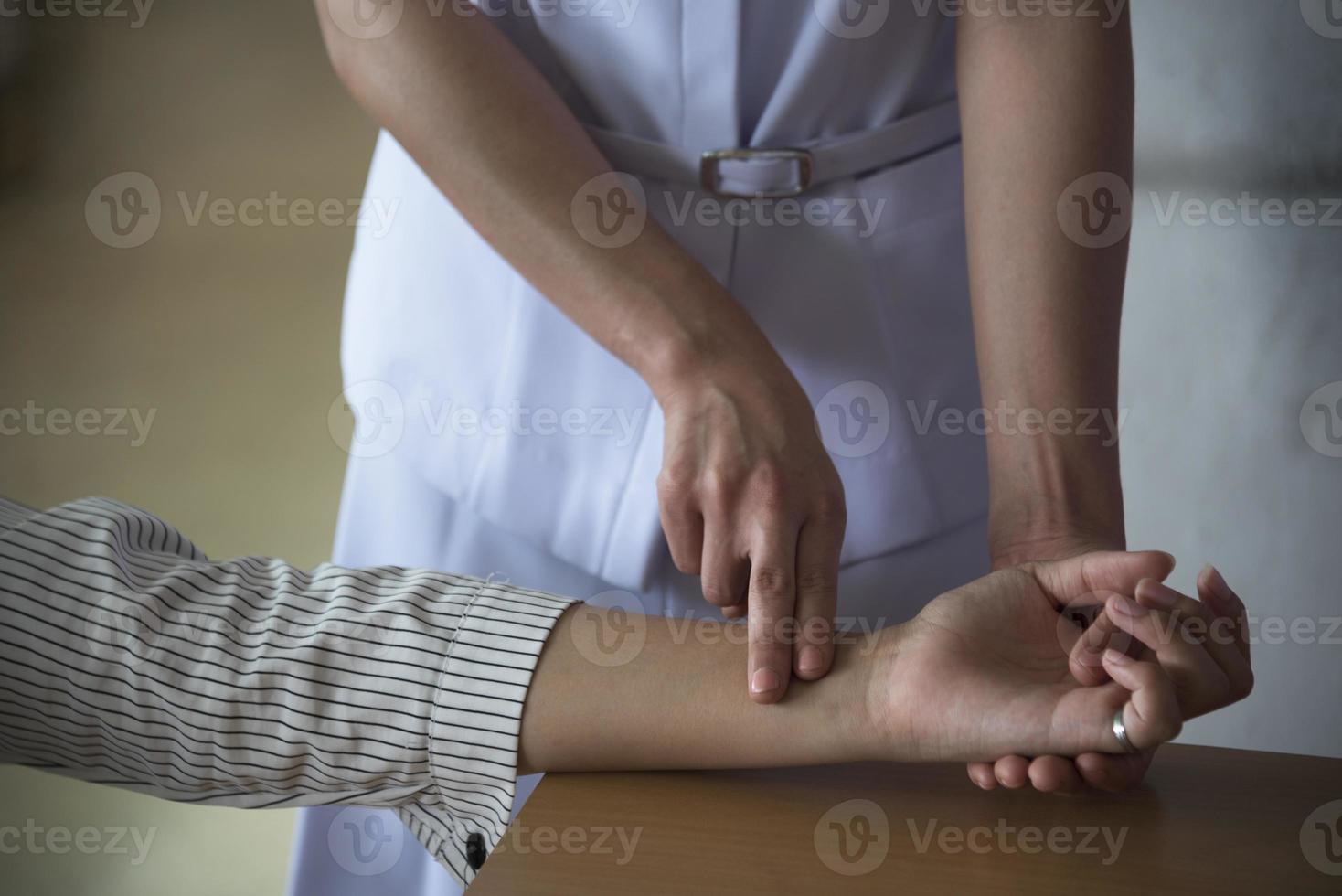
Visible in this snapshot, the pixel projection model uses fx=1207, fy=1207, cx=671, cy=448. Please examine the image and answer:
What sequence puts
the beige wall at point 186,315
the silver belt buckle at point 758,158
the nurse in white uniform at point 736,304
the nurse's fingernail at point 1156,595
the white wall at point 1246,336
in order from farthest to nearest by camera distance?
the beige wall at point 186,315
the white wall at point 1246,336
the silver belt buckle at point 758,158
the nurse in white uniform at point 736,304
the nurse's fingernail at point 1156,595

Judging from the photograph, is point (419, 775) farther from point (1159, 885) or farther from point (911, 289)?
point (911, 289)

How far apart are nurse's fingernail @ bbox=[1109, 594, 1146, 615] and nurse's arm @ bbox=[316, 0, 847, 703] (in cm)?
18

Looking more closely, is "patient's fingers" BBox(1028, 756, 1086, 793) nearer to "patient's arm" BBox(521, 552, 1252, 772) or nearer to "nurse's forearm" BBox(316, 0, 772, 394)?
"patient's arm" BBox(521, 552, 1252, 772)

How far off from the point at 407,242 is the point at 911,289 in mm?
455

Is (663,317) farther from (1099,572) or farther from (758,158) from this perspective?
(1099,572)

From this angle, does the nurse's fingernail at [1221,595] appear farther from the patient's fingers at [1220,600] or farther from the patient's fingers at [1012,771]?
the patient's fingers at [1012,771]

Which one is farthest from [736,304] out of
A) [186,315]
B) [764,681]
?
[186,315]

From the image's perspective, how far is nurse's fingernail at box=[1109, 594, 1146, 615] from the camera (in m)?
0.73

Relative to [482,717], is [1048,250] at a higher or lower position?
higher

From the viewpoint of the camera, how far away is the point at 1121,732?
2.26 feet

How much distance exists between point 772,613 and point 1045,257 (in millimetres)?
388

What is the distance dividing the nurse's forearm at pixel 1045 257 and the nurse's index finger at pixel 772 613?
9.0 inches

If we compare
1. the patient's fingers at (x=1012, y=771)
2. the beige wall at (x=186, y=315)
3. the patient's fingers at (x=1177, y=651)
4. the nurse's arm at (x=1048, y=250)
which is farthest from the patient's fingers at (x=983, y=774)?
the beige wall at (x=186, y=315)

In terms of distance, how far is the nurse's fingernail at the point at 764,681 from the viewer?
785 mm
